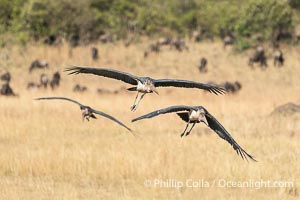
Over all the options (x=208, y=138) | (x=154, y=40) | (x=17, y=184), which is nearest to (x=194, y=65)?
(x=154, y=40)

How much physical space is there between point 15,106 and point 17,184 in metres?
8.58

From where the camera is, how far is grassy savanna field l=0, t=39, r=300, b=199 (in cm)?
1105

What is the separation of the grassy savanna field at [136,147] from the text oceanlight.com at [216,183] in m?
0.09

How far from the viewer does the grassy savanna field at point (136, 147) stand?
1105cm

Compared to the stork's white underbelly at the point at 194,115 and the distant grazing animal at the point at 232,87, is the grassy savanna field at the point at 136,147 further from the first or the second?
the stork's white underbelly at the point at 194,115

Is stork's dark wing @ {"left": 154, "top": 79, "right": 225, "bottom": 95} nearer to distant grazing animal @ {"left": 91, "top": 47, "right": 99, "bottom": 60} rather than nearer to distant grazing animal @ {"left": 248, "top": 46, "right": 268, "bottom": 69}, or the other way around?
distant grazing animal @ {"left": 248, "top": 46, "right": 268, "bottom": 69}

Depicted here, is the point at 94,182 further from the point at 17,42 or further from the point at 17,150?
the point at 17,42

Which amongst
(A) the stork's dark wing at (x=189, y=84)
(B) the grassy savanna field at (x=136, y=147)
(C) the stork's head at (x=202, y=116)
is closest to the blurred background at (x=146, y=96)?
(B) the grassy savanna field at (x=136, y=147)

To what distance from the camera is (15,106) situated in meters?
19.8

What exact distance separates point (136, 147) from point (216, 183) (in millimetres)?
2853

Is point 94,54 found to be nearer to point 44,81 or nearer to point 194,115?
point 44,81

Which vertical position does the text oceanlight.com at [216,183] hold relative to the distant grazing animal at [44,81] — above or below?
below

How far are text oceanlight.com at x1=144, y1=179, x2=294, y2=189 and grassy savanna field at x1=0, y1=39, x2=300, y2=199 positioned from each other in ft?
0.31

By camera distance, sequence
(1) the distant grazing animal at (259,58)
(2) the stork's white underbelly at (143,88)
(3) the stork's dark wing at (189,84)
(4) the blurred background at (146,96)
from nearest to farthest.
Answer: (3) the stork's dark wing at (189,84) < (2) the stork's white underbelly at (143,88) < (4) the blurred background at (146,96) < (1) the distant grazing animal at (259,58)
